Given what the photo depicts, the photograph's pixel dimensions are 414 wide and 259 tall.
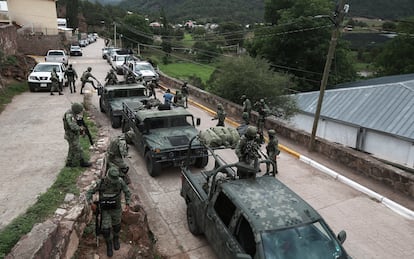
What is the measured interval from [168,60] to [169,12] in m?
87.3

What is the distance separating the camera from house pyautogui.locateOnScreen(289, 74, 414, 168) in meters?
16.1

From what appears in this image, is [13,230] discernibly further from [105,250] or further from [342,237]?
[342,237]

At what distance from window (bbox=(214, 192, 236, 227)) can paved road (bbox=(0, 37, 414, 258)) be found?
1.23 m

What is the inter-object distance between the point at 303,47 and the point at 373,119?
57.6 feet

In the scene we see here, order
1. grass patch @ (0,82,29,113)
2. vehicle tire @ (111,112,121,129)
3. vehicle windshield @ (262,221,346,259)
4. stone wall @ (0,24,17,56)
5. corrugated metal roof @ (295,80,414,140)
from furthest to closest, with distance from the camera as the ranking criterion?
stone wall @ (0,24,17,56) < corrugated metal roof @ (295,80,414,140) < grass patch @ (0,82,29,113) < vehicle tire @ (111,112,121,129) < vehicle windshield @ (262,221,346,259)

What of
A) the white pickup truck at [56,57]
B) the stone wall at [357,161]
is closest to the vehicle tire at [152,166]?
the stone wall at [357,161]

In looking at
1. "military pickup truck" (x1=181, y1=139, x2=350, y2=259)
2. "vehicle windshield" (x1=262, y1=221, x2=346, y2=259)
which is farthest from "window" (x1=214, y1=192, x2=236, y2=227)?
"vehicle windshield" (x1=262, y1=221, x2=346, y2=259)

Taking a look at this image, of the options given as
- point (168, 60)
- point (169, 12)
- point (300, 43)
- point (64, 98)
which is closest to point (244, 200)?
point (64, 98)

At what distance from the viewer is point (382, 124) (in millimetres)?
16938

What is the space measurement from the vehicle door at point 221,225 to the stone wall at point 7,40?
64.6ft

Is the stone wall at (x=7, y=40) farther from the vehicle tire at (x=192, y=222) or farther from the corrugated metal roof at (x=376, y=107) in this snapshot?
the corrugated metal roof at (x=376, y=107)

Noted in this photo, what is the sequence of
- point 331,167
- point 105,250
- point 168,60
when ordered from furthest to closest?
1. point 168,60
2. point 331,167
3. point 105,250

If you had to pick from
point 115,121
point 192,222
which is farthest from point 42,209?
point 115,121

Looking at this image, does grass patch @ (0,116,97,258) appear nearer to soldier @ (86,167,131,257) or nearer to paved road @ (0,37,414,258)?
paved road @ (0,37,414,258)
